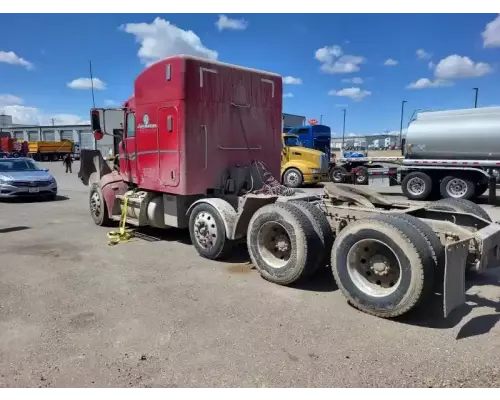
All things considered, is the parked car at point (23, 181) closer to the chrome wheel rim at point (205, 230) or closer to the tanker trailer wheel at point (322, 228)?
the chrome wheel rim at point (205, 230)

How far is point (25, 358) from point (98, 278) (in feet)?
7.13

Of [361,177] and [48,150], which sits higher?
[48,150]

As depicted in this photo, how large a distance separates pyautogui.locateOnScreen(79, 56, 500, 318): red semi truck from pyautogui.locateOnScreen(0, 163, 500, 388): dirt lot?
338 mm

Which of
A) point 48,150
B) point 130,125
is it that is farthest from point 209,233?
point 48,150

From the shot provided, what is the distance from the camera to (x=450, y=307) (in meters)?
3.88

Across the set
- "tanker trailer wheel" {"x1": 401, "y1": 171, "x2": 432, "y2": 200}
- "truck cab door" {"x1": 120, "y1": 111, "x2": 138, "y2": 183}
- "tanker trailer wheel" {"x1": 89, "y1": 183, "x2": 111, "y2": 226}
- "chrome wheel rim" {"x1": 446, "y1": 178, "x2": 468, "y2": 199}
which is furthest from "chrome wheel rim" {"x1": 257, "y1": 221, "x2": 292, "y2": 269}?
"tanker trailer wheel" {"x1": 401, "y1": 171, "x2": 432, "y2": 200}

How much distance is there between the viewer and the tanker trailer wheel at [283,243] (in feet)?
16.5

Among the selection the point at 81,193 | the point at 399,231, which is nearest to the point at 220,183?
the point at 399,231

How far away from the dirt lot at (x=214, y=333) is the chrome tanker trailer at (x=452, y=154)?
9.04 meters

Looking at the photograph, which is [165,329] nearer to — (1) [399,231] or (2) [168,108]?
(1) [399,231]

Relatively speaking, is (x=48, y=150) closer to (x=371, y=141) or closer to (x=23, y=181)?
(x=23, y=181)

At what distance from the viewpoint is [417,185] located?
14969 mm

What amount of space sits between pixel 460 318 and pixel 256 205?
9.83 ft

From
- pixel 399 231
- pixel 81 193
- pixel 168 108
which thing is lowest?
pixel 81 193
